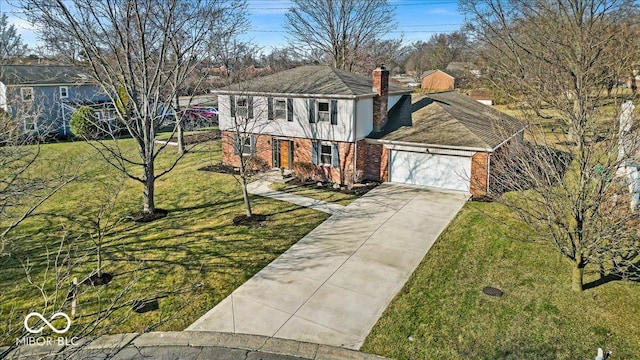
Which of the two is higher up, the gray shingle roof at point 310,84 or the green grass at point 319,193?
the gray shingle roof at point 310,84

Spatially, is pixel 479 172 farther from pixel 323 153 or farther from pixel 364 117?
pixel 323 153

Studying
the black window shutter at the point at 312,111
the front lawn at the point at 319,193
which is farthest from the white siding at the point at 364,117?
the front lawn at the point at 319,193

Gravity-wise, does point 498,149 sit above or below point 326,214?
above

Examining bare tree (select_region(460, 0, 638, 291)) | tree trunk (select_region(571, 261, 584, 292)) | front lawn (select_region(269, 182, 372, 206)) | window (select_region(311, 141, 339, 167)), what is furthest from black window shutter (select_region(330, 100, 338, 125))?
tree trunk (select_region(571, 261, 584, 292))

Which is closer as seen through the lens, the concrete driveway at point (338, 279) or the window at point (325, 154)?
the concrete driveway at point (338, 279)

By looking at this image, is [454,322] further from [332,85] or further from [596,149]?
[332,85]

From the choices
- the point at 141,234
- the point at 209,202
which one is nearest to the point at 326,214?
the point at 209,202

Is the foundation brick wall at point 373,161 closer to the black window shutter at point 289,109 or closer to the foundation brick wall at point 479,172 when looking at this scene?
the black window shutter at point 289,109
